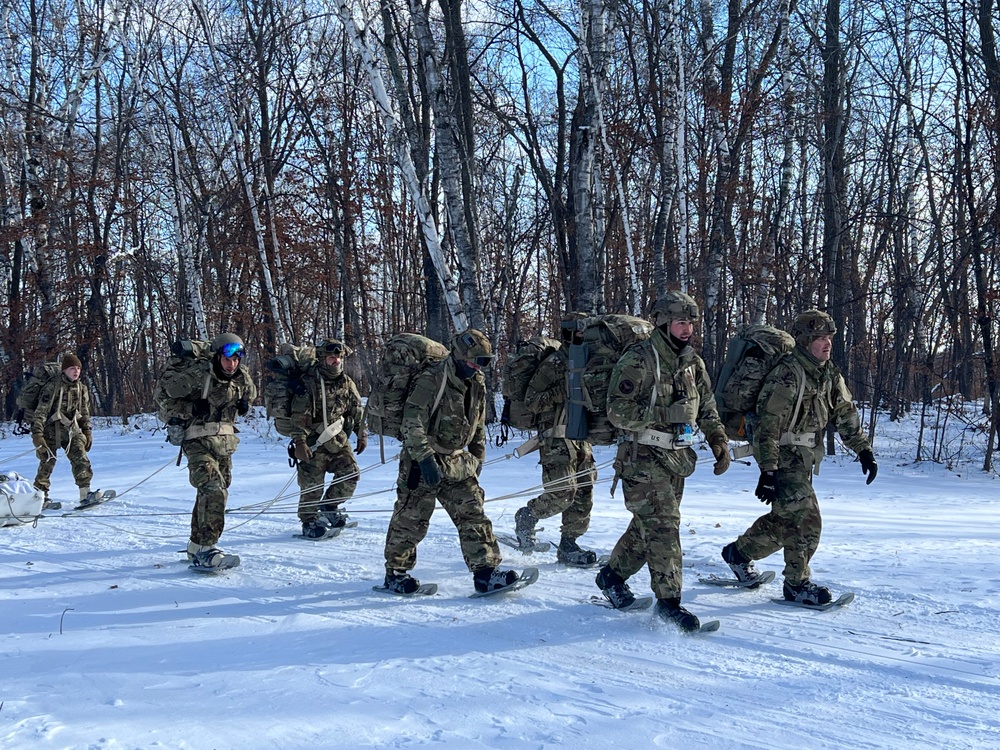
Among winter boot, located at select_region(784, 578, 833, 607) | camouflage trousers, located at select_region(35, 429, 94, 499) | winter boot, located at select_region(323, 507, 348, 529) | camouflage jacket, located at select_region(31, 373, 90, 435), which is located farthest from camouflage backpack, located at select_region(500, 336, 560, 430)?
camouflage jacket, located at select_region(31, 373, 90, 435)

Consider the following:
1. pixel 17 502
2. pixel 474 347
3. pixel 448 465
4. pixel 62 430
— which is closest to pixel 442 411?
pixel 448 465

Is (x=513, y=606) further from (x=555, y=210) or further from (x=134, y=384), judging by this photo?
(x=134, y=384)

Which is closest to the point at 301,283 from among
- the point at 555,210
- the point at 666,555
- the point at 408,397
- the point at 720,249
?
the point at 555,210

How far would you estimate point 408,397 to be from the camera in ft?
18.6

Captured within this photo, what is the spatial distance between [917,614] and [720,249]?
999cm

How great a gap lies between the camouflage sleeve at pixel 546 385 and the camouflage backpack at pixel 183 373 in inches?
108

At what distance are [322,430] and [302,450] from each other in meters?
0.28

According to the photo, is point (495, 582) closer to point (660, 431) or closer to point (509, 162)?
point (660, 431)

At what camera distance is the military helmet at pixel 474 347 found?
5508 mm

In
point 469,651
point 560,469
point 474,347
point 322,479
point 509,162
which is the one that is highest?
point 509,162

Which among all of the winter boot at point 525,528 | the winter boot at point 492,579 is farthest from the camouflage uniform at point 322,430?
the winter boot at point 492,579

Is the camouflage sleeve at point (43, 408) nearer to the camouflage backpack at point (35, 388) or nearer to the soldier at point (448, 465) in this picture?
the camouflage backpack at point (35, 388)

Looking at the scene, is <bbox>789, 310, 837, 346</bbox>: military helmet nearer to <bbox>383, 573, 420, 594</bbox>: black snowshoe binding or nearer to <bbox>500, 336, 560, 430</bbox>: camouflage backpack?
<bbox>500, 336, 560, 430</bbox>: camouflage backpack

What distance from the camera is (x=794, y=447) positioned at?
5.48 metres
